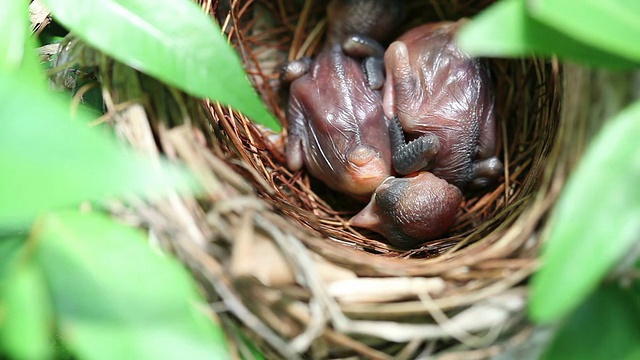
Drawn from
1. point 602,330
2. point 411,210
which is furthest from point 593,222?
point 411,210

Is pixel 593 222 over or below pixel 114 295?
over

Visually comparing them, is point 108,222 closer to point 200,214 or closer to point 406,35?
point 200,214

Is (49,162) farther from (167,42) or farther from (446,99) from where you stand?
(446,99)

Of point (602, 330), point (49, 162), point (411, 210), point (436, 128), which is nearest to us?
point (49, 162)

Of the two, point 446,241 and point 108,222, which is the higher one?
point 108,222

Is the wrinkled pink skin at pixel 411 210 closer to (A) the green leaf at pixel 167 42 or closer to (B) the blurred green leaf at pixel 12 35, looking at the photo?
(A) the green leaf at pixel 167 42

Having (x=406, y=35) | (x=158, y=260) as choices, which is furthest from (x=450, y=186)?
(x=158, y=260)

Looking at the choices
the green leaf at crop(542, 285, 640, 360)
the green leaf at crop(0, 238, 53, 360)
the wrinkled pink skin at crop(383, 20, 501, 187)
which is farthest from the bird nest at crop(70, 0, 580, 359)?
the wrinkled pink skin at crop(383, 20, 501, 187)
